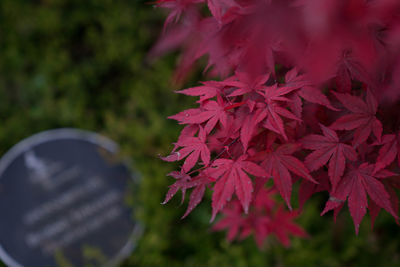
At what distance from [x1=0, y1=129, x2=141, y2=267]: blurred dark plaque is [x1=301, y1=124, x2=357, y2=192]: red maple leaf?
1.46 m

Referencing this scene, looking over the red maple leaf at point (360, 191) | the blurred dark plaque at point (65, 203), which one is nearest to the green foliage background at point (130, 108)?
the blurred dark plaque at point (65, 203)

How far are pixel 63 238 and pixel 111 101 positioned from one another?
1.07 metres

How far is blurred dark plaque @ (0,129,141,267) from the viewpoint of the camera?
2.02 meters

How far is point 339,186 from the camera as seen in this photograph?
90cm

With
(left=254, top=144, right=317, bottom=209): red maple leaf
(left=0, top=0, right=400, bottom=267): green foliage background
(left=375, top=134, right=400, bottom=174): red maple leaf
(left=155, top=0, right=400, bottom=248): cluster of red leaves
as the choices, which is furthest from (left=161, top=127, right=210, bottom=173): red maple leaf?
(left=0, top=0, right=400, bottom=267): green foliage background

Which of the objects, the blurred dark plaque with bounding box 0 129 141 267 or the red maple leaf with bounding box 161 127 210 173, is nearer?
the red maple leaf with bounding box 161 127 210 173

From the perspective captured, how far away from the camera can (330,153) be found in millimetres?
897

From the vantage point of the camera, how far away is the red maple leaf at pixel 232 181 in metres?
0.84

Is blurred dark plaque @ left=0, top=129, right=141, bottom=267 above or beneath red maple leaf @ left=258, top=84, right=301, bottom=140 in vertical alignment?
beneath

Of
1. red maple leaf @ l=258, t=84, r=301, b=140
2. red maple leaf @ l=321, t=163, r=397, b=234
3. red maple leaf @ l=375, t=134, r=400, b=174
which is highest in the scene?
red maple leaf @ l=258, t=84, r=301, b=140

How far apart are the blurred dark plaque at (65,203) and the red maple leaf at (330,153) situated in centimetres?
146

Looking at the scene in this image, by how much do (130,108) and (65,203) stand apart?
78 centimetres

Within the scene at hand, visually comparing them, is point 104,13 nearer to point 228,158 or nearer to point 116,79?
point 116,79

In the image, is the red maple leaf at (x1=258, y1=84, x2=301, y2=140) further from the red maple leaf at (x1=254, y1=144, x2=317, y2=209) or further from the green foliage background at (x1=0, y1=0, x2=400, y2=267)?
the green foliage background at (x1=0, y1=0, x2=400, y2=267)
